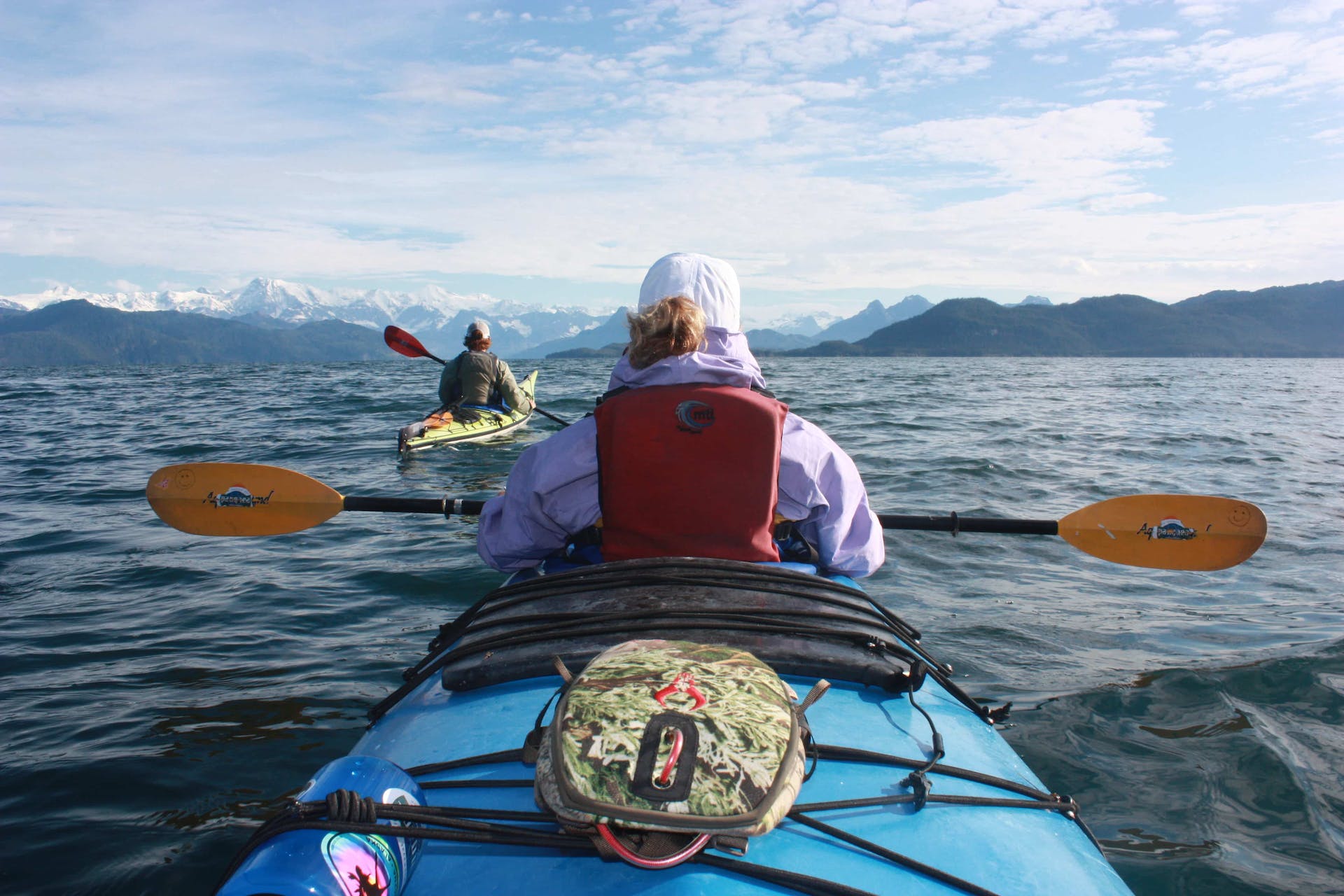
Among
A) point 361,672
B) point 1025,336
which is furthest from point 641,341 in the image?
point 1025,336

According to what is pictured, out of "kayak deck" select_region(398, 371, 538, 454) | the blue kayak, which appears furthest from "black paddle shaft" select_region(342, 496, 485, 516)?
"kayak deck" select_region(398, 371, 538, 454)

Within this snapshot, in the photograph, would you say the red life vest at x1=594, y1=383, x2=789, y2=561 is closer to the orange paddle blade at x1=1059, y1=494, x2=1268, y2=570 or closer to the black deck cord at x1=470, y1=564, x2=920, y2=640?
the black deck cord at x1=470, y1=564, x2=920, y2=640

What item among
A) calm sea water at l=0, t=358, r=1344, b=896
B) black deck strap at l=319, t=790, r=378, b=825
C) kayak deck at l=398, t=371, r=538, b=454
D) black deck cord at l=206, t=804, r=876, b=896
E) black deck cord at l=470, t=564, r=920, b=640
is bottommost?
calm sea water at l=0, t=358, r=1344, b=896

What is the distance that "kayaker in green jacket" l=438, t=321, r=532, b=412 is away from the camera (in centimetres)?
1239

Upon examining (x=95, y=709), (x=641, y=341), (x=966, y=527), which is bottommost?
(x=95, y=709)

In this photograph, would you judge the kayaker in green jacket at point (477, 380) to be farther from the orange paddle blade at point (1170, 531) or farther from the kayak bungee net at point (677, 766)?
the kayak bungee net at point (677, 766)

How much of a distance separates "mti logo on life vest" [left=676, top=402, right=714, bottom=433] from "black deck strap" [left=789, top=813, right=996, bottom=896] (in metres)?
1.17

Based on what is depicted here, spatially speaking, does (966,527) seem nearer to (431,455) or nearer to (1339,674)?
(1339,674)

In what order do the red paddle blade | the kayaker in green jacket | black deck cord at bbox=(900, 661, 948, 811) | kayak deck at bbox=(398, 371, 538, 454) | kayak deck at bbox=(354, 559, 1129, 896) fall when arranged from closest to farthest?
kayak deck at bbox=(354, 559, 1129, 896)
black deck cord at bbox=(900, 661, 948, 811)
the red paddle blade
kayak deck at bbox=(398, 371, 538, 454)
the kayaker in green jacket

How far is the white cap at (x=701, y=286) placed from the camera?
9.44 ft

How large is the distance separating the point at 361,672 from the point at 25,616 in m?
2.62

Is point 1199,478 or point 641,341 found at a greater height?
point 641,341

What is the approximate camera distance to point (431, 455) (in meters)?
11.4

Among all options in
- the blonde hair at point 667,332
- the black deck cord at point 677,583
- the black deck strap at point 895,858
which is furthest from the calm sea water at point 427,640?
the blonde hair at point 667,332
